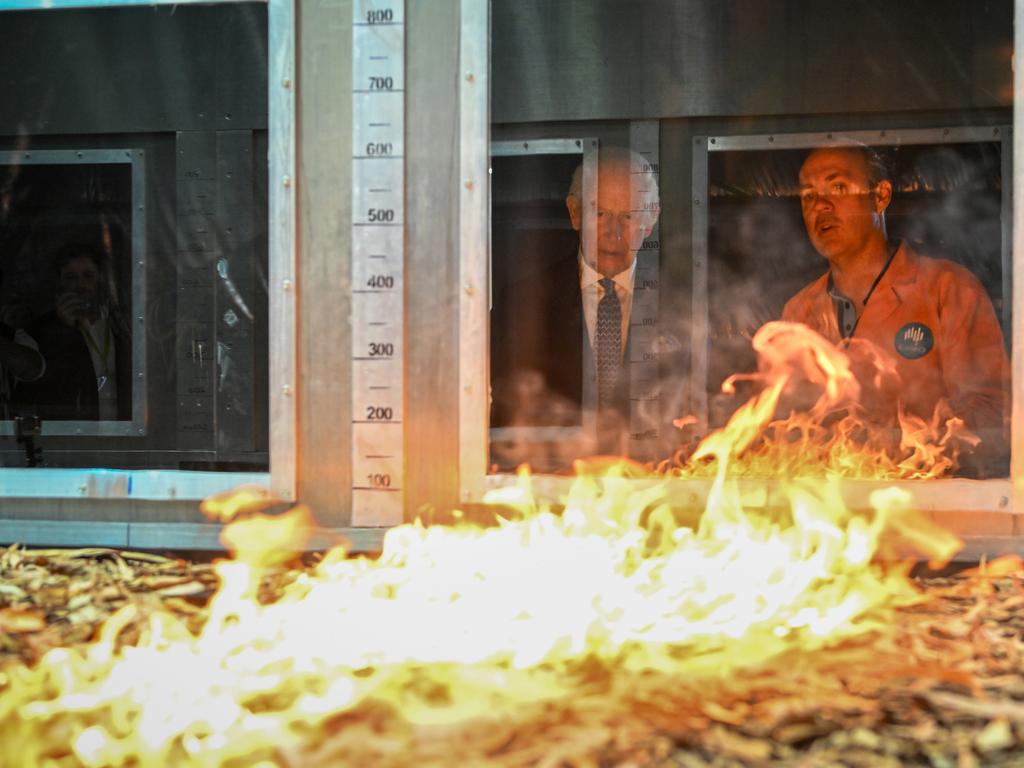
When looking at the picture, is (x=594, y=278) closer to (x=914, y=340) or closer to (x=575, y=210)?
(x=575, y=210)

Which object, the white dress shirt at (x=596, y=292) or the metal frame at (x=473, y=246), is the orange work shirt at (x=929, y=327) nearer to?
the white dress shirt at (x=596, y=292)

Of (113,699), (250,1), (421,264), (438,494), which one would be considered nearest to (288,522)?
(438,494)

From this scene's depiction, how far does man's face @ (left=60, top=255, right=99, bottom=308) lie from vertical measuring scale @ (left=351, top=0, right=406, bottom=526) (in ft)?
8.96

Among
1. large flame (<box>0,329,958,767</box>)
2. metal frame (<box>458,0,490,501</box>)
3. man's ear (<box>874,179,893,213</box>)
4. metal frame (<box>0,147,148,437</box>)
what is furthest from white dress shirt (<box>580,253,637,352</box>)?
metal frame (<box>0,147,148,437</box>)

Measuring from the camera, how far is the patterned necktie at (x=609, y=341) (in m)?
5.36

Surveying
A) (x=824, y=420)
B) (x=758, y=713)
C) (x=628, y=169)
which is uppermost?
(x=628, y=169)

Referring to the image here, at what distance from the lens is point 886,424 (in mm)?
5434

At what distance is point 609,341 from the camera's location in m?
5.41

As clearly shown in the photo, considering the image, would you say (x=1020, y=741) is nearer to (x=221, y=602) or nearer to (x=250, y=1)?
(x=221, y=602)

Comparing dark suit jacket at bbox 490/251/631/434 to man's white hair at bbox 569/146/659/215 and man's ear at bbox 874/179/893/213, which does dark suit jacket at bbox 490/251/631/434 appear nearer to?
man's white hair at bbox 569/146/659/215

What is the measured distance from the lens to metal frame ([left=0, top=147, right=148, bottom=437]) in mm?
5680

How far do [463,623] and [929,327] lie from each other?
3.58 metres

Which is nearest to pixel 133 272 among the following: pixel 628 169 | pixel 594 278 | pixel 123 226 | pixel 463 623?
pixel 123 226

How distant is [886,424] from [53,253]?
14.7ft
